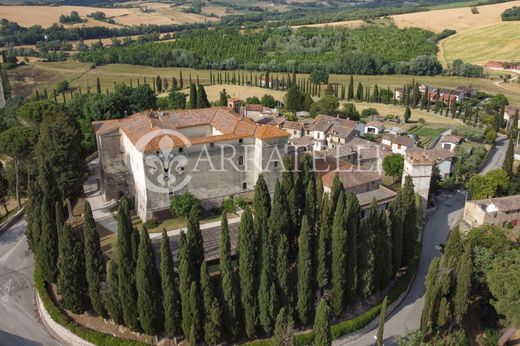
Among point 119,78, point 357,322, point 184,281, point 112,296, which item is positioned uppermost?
point 119,78

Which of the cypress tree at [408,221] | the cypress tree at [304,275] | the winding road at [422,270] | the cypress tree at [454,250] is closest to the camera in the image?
the cypress tree at [304,275]

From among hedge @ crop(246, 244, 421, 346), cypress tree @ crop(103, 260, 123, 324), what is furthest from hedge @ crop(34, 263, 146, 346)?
hedge @ crop(246, 244, 421, 346)

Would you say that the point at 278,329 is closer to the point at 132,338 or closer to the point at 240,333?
the point at 240,333

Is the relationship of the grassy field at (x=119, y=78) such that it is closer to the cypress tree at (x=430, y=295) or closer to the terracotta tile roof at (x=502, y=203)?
the terracotta tile roof at (x=502, y=203)

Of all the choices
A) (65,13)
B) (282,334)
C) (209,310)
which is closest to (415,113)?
(209,310)

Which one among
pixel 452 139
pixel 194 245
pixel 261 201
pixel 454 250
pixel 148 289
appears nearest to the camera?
pixel 148 289

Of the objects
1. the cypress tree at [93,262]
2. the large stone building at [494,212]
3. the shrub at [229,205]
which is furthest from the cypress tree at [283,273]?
the large stone building at [494,212]

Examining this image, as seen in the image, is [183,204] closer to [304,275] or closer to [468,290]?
[304,275]
